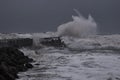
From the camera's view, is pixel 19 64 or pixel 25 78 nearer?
pixel 25 78

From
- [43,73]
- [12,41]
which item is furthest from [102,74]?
[12,41]

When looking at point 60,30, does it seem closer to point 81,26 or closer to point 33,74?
point 81,26

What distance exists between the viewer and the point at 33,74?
48.3 ft

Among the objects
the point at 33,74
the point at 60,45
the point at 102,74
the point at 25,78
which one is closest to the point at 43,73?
the point at 33,74

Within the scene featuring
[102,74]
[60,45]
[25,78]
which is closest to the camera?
[25,78]

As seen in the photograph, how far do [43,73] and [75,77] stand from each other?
7.08ft

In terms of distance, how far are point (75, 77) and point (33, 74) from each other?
2.38 meters

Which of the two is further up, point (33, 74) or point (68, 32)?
point (68, 32)

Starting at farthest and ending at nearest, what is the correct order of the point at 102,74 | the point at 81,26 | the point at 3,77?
the point at 81,26 → the point at 102,74 → the point at 3,77

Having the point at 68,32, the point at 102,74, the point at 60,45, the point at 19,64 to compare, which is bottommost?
the point at 102,74

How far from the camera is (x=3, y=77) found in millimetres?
11789

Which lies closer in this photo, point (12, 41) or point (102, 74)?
point (102, 74)

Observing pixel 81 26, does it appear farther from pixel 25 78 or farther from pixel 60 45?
pixel 25 78

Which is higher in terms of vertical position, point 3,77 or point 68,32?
point 68,32
